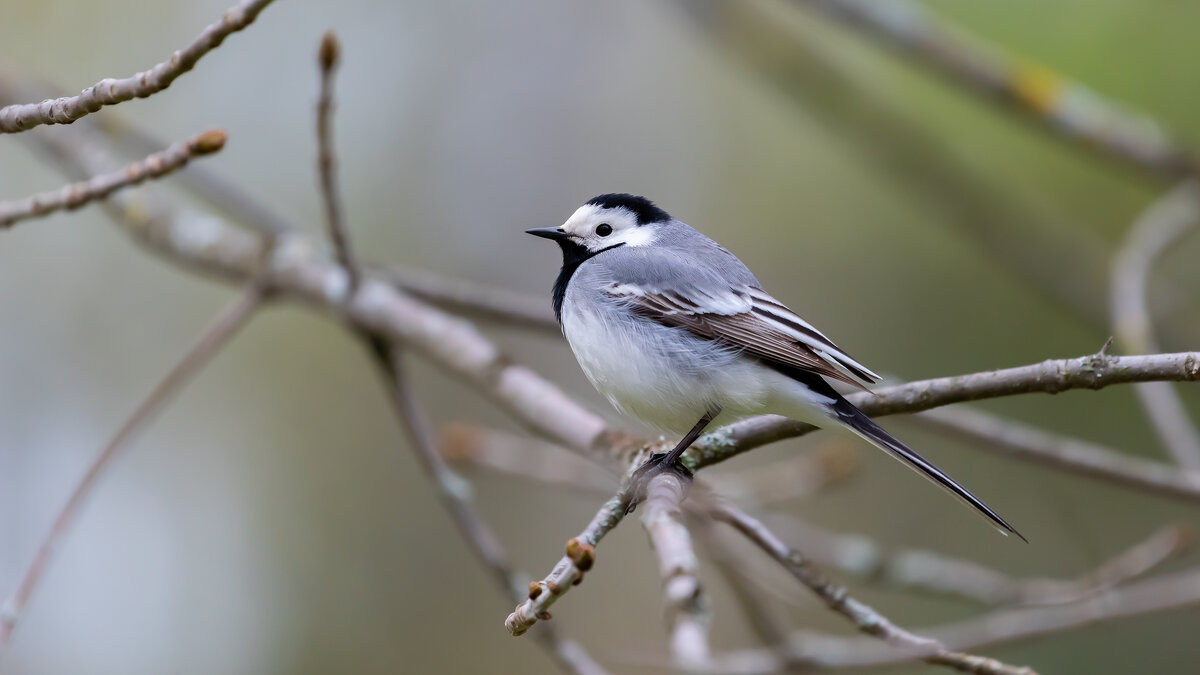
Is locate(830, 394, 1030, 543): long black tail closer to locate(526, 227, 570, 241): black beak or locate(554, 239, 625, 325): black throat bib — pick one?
locate(554, 239, 625, 325): black throat bib

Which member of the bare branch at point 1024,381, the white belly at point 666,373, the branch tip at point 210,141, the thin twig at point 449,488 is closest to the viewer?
the bare branch at point 1024,381

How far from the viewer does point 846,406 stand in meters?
2.30

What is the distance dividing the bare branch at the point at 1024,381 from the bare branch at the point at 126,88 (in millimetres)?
1308

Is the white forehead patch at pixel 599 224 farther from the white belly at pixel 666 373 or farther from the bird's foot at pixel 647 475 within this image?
the bird's foot at pixel 647 475

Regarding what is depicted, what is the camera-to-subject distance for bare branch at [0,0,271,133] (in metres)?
1.56

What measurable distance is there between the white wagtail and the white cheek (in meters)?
0.10

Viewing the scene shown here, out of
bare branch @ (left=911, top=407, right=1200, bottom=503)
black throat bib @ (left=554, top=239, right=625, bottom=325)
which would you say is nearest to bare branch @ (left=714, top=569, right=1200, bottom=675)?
bare branch @ (left=911, top=407, right=1200, bottom=503)

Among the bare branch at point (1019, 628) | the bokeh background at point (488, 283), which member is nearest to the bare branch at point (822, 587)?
the bare branch at point (1019, 628)

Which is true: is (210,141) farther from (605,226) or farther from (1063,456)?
(1063,456)

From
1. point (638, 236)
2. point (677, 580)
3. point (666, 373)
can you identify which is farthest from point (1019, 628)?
point (677, 580)

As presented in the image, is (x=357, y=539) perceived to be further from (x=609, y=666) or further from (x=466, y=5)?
(x=466, y=5)

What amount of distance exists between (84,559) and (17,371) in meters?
1.15

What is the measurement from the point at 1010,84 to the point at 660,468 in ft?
8.73

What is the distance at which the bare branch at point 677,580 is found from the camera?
1203mm
